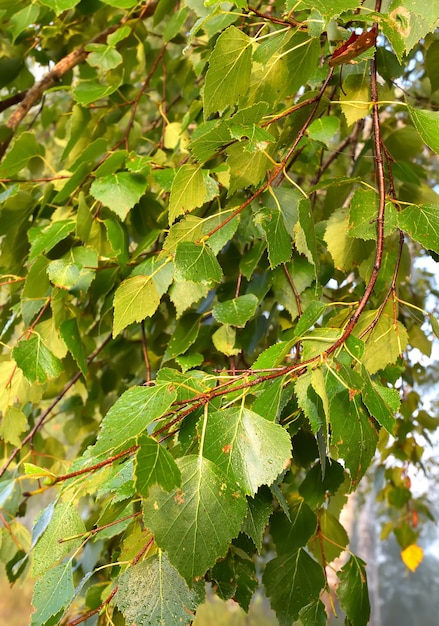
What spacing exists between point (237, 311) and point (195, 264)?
7 cm

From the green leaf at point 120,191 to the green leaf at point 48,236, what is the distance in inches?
1.7

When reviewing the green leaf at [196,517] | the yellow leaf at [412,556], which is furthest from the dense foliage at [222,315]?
the yellow leaf at [412,556]

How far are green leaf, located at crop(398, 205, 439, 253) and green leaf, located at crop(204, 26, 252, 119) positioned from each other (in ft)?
0.48

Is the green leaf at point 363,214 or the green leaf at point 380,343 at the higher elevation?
the green leaf at point 363,214

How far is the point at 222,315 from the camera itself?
18.6 inches

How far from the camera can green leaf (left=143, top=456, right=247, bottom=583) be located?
0.28m

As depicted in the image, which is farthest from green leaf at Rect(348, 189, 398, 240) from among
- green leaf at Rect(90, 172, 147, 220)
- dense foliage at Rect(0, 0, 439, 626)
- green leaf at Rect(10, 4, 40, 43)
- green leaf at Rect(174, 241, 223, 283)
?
green leaf at Rect(10, 4, 40, 43)

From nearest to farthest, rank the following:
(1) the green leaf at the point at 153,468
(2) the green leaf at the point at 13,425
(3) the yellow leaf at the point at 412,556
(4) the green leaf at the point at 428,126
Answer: (1) the green leaf at the point at 153,468, (4) the green leaf at the point at 428,126, (2) the green leaf at the point at 13,425, (3) the yellow leaf at the point at 412,556

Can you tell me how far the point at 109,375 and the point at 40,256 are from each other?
26cm

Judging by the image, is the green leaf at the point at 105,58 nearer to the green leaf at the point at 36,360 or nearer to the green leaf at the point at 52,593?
the green leaf at the point at 36,360

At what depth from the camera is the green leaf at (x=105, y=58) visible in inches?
26.6

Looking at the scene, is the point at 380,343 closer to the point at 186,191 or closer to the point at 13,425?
the point at 186,191

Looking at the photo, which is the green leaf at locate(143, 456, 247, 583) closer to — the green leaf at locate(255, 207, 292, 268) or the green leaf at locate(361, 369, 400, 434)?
the green leaf at locate(361, 369, 400, 434)

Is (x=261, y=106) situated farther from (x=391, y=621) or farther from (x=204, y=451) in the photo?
(x=391, y=621)
